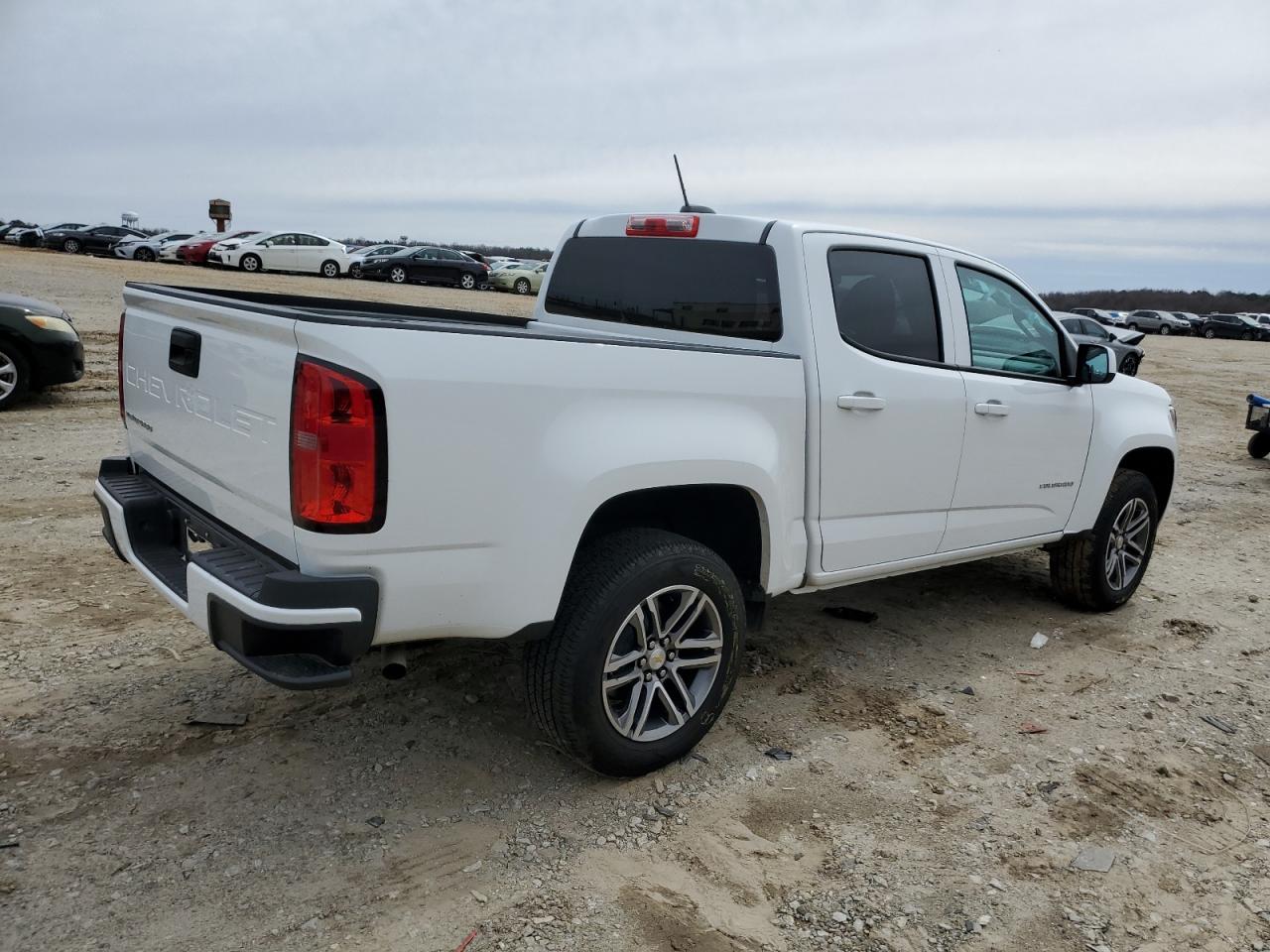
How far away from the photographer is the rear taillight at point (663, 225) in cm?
412

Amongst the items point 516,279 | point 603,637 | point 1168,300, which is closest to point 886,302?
point 603,637

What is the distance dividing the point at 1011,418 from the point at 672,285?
1.68 metres

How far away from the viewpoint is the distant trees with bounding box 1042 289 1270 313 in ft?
291

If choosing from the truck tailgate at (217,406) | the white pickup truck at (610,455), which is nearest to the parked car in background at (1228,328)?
the white pickup truck at (610,455)

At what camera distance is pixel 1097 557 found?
534 centimetres

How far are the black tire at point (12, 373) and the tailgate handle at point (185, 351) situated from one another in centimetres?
708

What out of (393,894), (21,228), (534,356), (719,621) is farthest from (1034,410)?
(21,228)

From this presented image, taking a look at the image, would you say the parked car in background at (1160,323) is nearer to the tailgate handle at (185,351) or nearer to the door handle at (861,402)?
the door handle at (861,402)

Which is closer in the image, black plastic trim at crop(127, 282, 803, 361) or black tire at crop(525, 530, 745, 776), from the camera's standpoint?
black plastic trim at crop(127, 282, 803, 361)


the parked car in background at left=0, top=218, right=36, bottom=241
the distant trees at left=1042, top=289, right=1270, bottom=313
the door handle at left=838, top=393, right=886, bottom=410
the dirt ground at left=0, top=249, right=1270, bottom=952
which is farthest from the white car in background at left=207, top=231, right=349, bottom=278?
the distant trees at left=1042, top=289, right=1270, bottom=313

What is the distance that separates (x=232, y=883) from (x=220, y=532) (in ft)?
3.39

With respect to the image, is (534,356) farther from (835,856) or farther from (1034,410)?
(1034,410)

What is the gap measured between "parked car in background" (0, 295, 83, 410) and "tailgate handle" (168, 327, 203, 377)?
23.1 ft

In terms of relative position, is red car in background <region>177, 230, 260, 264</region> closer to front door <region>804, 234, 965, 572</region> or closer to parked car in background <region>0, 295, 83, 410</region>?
parked car in background <region>0, 295, 83, 410</region>
